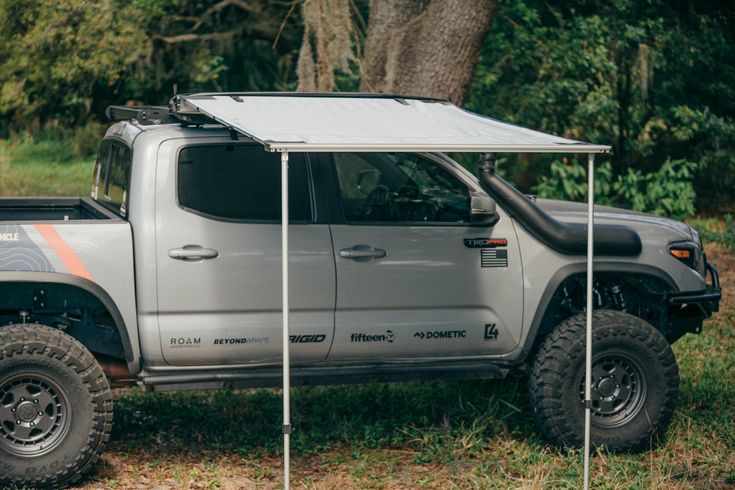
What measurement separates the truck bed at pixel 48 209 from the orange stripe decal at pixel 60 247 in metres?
1.02

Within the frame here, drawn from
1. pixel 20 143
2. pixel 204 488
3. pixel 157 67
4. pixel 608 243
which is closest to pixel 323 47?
pixel 608 243

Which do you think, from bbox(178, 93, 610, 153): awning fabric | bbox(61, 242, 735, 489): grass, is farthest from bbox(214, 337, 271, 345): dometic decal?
bbox(178, 93, 610, 153): awning fabric

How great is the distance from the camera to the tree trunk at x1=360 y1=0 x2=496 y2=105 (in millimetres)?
10258

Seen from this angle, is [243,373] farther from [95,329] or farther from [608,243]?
[608,243]

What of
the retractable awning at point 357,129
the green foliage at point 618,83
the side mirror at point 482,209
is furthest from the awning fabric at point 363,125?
the green foliage at point 618,83

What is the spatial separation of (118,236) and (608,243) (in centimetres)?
271

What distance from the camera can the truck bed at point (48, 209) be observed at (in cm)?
697

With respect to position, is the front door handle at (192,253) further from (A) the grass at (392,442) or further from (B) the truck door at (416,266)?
(A) the grass at (392,442)

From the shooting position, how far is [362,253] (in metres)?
6.21

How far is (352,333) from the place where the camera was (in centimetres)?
621

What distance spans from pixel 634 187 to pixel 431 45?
7.38 m

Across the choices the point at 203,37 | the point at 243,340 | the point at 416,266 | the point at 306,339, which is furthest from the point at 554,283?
the point at 203,37

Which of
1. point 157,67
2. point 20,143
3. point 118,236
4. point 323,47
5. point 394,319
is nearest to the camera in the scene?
point 118,236

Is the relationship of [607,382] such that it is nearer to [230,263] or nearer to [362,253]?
[362,253]
